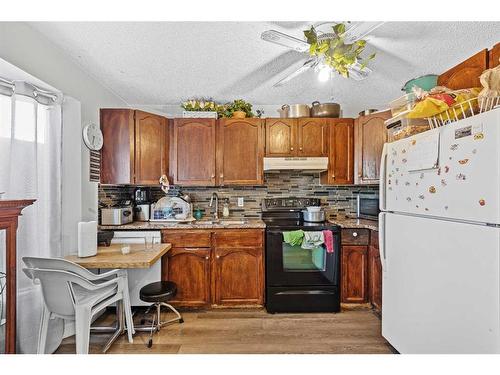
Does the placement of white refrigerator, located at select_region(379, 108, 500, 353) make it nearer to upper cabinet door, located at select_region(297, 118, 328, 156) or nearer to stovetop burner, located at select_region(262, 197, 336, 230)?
upper cabinet door, located at select_region(297, 118, 328, 156)

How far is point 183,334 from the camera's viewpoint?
213 centimetres

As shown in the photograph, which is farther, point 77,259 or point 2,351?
point 77,259

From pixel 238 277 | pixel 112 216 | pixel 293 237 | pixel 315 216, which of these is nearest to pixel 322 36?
pixel 293 237

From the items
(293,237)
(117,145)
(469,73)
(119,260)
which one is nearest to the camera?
(469,73)

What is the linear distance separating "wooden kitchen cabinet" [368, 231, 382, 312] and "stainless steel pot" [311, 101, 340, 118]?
55.2 inches

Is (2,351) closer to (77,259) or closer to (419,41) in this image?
(77,259)

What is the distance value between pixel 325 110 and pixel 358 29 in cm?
126

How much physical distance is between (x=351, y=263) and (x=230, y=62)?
2264 millimetres

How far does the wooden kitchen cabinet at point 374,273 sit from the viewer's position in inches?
94.0

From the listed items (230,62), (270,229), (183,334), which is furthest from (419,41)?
(183,334)

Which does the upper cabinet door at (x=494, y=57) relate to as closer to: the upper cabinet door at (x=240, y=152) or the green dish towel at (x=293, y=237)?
the green dish towel at (x=293, y=237)

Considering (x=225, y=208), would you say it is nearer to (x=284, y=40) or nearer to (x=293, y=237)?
(x=293, y=237)

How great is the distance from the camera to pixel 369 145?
278 centimetres

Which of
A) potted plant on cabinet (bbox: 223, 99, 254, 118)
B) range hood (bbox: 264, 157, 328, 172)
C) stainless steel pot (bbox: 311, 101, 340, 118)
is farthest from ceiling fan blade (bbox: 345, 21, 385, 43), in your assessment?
potted plant on cabinet (bbox: 223, 99, 254, 118)
